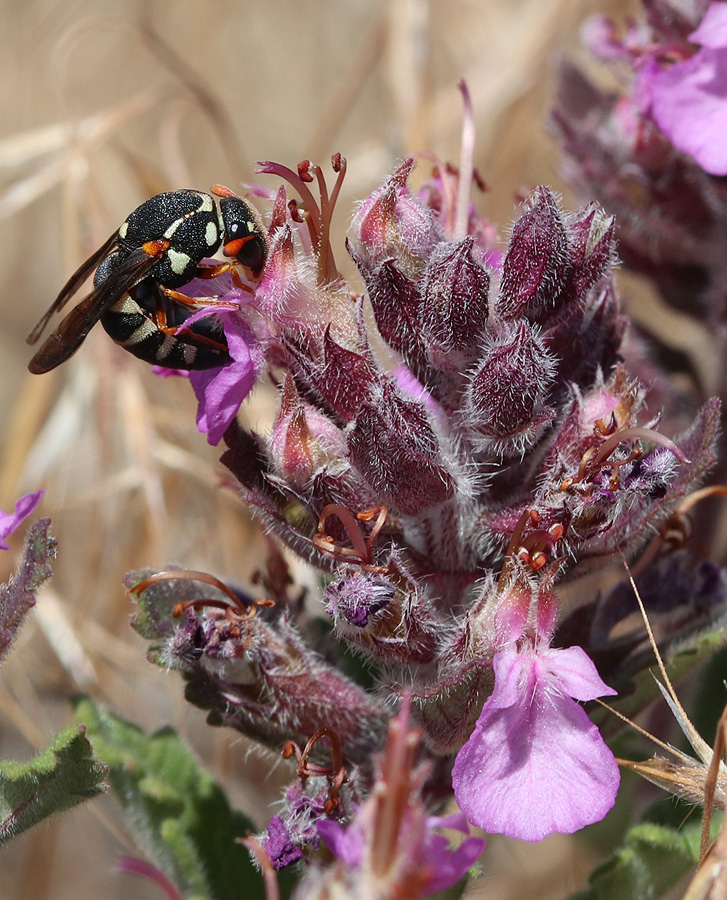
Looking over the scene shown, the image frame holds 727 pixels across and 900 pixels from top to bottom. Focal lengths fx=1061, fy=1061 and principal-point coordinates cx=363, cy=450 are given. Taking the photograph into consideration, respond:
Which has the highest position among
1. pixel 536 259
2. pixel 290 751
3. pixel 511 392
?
pixel 536 259

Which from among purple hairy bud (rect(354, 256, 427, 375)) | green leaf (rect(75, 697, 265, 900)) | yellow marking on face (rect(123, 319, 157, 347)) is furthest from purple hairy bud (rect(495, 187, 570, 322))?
green leaf (rect(75, 697, 265, 900))

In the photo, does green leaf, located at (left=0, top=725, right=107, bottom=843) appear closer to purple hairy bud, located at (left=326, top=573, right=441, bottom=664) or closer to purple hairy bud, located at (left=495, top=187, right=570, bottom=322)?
purple hairy bud, located at (left=326, top=573, right=441, bottom=664)

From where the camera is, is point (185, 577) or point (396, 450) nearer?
point (396, 450)

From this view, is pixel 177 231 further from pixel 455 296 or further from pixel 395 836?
pixel 395 836

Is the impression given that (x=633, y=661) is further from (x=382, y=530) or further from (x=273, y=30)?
(x=273, y=30)

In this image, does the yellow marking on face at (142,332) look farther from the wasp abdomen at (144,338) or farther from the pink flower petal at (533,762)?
the pink flower petal at (533,762)


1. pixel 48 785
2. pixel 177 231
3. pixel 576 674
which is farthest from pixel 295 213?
pixel 48 785
